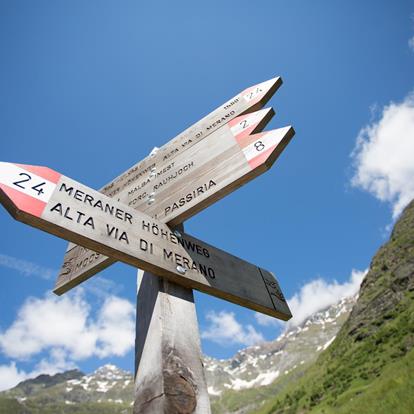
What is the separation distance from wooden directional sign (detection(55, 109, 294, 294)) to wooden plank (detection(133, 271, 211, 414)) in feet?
2.04

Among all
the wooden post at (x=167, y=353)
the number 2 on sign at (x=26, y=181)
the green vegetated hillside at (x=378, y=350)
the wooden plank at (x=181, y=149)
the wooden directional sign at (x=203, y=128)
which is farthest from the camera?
the green vegetated hillside at (x=378, y=350)

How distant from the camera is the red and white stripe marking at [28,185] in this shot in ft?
7.23

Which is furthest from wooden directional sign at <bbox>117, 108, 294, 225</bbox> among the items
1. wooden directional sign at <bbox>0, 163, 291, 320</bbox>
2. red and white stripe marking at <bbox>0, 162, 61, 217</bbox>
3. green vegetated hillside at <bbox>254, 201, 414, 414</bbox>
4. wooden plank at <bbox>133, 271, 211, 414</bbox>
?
green vegetated hillside at <bbox>254, 201, 414, 414</bbox>

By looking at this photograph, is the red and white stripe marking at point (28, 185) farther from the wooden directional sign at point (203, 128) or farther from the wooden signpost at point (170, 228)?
the wooden directional sign at point (203, 128)

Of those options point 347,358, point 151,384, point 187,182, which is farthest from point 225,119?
point 347,358

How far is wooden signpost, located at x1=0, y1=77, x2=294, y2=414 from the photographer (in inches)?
86.4

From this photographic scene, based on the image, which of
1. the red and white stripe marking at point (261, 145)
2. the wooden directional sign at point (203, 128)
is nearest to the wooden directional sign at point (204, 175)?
the red and white stripe marking at point (261, 145)

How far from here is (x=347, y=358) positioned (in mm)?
64562

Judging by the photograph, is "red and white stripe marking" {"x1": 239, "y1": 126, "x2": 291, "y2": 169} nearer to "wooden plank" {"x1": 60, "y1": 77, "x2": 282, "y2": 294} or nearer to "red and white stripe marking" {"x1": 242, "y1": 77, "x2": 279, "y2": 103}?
"wooden plank" {"x1": 60, "y1": 77, "x2": 282, "y2": 294}

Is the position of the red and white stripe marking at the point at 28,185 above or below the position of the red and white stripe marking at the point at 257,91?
below

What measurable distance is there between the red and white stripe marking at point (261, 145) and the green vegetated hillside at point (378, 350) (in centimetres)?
2387

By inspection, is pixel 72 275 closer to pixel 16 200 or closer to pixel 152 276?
pixel 152 276

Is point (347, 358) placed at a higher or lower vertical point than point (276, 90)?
higher

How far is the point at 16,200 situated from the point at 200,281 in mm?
1429
